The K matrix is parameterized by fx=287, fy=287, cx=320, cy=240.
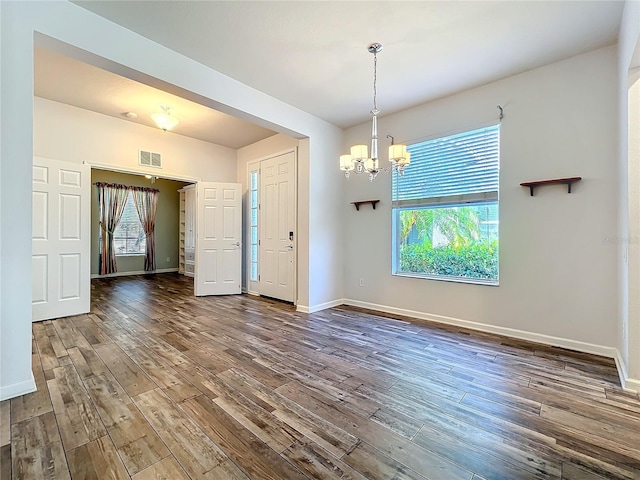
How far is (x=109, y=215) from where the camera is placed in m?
7.73

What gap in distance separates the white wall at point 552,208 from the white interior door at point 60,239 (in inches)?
194

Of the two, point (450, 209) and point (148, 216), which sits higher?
point (148, 216)

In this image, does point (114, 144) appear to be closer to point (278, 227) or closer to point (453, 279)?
point (278, 227)

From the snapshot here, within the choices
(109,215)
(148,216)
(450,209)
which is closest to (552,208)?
Answer: (450,209)

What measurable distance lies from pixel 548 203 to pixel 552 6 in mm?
1735

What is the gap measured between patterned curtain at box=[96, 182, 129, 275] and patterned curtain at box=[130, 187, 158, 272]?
0.42 m

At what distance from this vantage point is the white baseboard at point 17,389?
6.27 ft

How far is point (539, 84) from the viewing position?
3062mm

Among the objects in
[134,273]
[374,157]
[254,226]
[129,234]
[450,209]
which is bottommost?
[134,273]

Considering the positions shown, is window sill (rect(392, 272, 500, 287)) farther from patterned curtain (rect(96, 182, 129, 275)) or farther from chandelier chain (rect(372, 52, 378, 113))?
patterned curtain (rect(96, 182, 129, 275))

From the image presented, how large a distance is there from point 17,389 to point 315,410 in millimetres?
2038

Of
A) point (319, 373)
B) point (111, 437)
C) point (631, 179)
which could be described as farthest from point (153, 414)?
point (631, 179)

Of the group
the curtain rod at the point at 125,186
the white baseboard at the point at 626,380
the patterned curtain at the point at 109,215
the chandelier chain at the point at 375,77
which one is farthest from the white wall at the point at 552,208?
the patterned curtain at the point at 109,215

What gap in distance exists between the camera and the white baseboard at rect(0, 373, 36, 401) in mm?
1910
